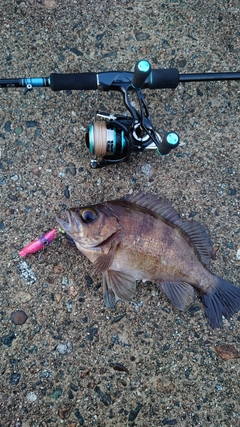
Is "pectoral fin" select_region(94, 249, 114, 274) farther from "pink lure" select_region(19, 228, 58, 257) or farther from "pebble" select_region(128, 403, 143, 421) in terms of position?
"pebble" select_region(128, 403, 143, 421)

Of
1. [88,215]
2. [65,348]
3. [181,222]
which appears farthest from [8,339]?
[181,222]

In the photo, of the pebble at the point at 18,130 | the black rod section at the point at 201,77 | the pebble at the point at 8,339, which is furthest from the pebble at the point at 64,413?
the black rod section at the point at 201,77

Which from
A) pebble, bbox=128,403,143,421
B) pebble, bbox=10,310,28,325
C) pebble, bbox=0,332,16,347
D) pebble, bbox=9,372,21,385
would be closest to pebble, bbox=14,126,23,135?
pebble, bbox=10,310,28,325

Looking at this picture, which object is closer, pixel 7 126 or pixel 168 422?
pixel 168 422

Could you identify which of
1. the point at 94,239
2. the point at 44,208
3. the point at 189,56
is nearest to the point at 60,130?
the point at 44,208

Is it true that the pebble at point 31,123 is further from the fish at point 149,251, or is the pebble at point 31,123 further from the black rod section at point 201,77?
the black rod section at point 201,77

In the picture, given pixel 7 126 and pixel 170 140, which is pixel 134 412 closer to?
pixel 170 140
